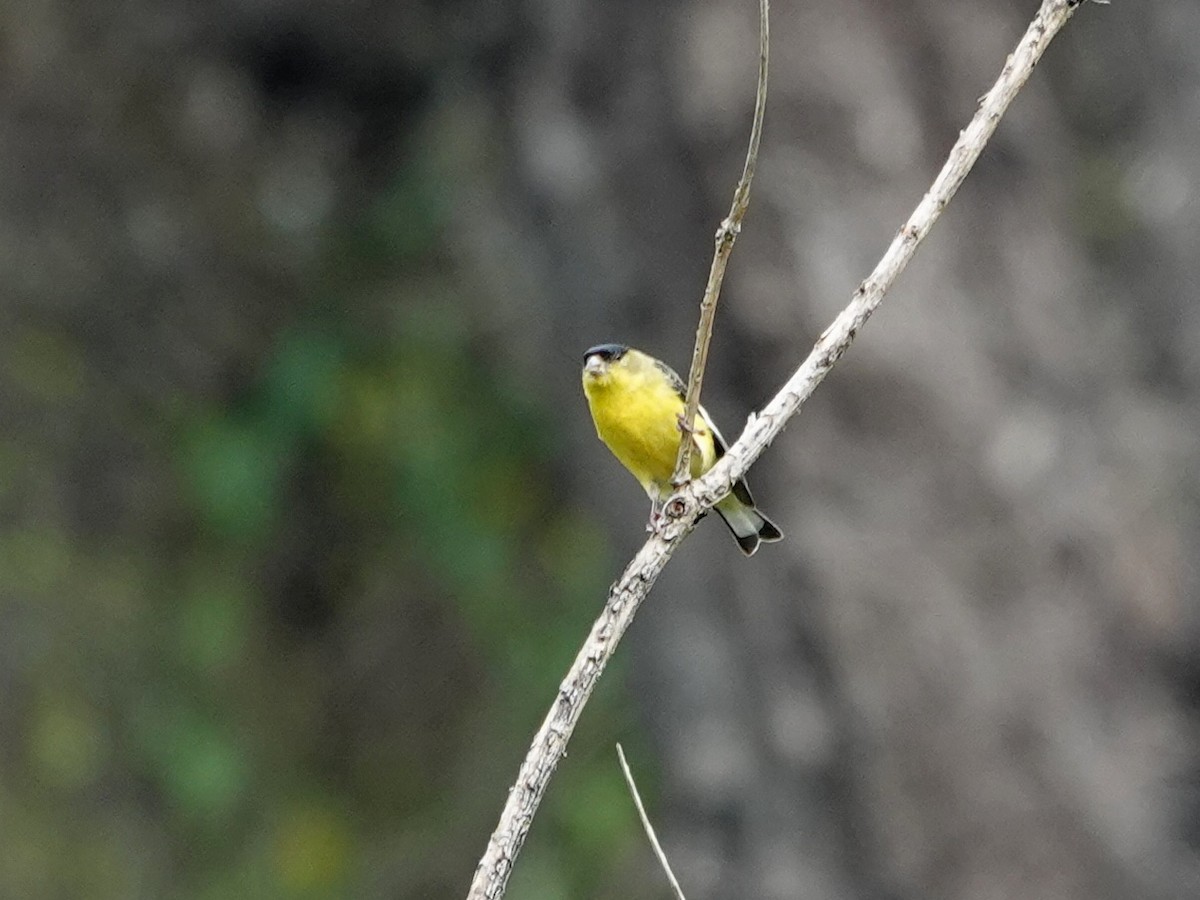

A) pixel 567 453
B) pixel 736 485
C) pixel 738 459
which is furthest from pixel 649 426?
pixel 567 453

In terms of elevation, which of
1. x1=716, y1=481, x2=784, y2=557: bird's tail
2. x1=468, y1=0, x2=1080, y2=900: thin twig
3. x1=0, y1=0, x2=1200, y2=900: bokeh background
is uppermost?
x1=0, y1=0, x2=1200, y2=900: bokeh background

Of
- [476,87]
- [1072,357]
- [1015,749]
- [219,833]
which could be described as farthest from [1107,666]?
[219,833]

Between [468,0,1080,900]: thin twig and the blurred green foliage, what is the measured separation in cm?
602

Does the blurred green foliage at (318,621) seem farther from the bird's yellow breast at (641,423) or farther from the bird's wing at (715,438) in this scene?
the bird's yellow breast at (641,423)

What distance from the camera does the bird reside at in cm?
419

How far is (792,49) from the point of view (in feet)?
19.4

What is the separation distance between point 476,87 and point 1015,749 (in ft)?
9.16

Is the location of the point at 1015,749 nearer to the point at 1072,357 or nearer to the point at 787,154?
the point at 1072,357

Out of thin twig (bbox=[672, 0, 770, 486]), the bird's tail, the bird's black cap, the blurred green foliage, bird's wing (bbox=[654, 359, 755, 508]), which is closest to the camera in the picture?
thin twig (bbox=[672, 0, 770, 486])

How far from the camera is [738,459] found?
2301mm

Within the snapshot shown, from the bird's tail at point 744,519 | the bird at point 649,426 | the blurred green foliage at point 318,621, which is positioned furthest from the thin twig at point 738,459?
the blurred green foliage at point 318,621

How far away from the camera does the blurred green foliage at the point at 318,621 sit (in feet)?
28.0

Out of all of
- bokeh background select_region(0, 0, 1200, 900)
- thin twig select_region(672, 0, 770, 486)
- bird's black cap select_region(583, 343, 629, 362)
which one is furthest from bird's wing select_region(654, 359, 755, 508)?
thin twig select_region(672, 0, 770, 486)

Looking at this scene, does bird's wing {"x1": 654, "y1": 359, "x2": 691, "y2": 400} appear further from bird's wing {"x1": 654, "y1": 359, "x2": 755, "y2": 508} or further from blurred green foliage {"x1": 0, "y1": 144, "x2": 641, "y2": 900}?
blurred green foliage {"x1": 0, "y1": 144, "x2": 641, "y2": 900}
